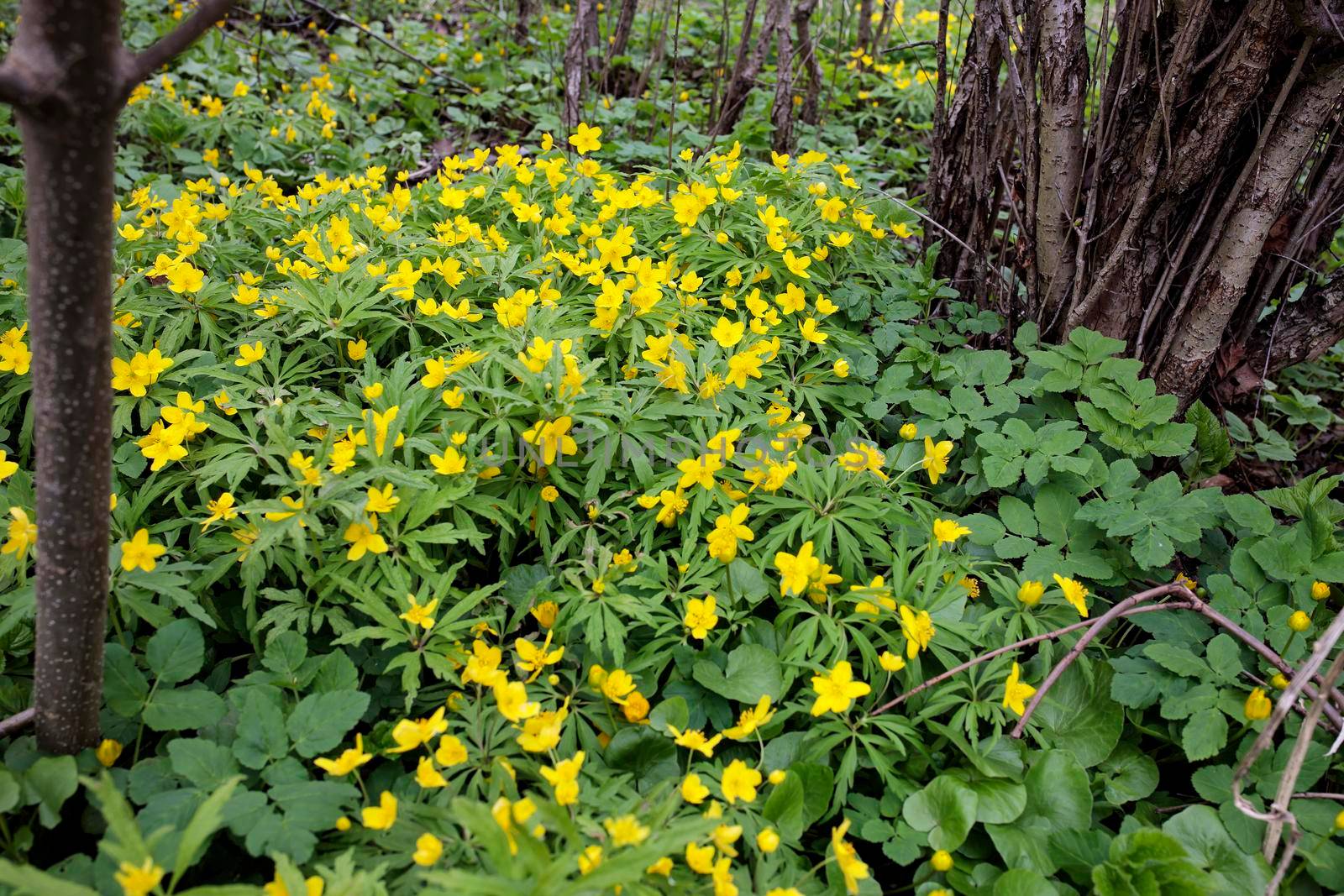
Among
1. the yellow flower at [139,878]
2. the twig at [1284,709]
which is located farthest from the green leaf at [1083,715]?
the yellow flower at [139,878]

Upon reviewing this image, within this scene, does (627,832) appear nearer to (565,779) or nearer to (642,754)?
(565,779)

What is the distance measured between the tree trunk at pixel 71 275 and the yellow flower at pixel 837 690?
1211 millimetres

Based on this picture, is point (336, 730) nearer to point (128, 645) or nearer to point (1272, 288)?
point (128, 645)

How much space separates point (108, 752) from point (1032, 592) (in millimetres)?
1787

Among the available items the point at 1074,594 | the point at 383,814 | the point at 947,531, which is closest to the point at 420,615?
the point at 383,814

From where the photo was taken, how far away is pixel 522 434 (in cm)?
194

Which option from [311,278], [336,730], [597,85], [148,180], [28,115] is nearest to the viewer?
[28,115]

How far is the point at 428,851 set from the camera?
4.31 ft

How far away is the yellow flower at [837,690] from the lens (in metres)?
1.63

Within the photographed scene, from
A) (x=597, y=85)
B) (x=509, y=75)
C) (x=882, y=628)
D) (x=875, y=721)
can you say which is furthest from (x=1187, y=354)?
(x=509, y=75)

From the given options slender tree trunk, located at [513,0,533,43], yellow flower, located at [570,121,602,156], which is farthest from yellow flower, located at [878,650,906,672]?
slender tree trunk, located at [513,0,533,43]

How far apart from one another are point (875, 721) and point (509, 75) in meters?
5.16

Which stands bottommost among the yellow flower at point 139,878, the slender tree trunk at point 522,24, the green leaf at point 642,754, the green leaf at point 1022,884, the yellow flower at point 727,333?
the green leaf at point 1022,884

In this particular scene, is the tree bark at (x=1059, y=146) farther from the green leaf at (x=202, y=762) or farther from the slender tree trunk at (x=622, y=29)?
the slender tree trunk at (x=622, y=29)
